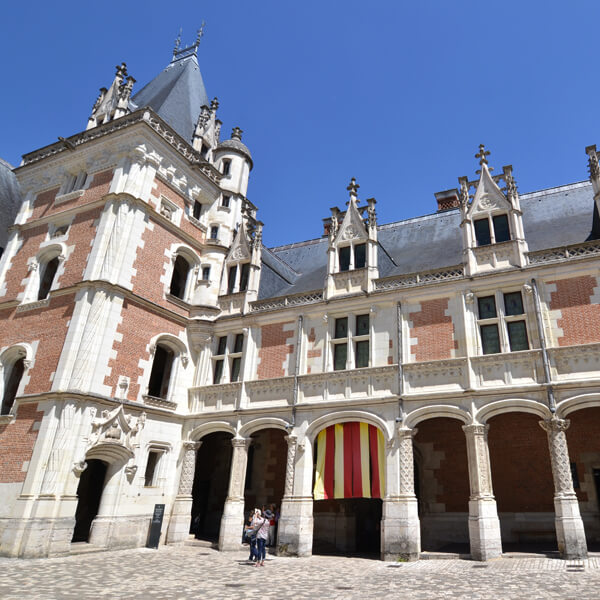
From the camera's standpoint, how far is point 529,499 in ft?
48.2

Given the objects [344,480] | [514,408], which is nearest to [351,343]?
[344,480]

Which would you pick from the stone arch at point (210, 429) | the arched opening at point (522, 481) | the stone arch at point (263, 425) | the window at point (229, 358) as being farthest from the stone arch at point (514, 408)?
the window at point (229, 358)

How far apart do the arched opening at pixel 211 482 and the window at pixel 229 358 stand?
10.9 feet

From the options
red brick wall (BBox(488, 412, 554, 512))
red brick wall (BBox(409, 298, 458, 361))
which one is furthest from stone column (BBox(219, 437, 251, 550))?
red brick wall (BBox(488, 412, 554, 512))

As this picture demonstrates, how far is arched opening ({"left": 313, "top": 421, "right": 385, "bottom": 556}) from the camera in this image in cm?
1445

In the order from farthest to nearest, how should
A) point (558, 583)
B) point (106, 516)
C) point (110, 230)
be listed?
point (110, 230), point (106, 516), point (558, 583)

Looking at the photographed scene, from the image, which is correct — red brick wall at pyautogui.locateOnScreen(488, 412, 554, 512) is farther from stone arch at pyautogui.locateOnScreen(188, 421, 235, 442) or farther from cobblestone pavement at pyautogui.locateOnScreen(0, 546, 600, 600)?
stone arch at pyautogui.locateOnScreen(188, 421, 235, 442)

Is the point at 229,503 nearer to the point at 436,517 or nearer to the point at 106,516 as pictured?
the point at 106,516

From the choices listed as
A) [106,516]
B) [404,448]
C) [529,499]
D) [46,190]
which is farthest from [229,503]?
[46,190]

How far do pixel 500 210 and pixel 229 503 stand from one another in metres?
13.5

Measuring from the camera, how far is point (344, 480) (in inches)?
581

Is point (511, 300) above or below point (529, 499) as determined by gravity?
above

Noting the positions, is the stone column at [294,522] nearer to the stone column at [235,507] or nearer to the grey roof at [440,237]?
the stone column at [235,507]

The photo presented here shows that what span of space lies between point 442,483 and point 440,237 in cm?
954
